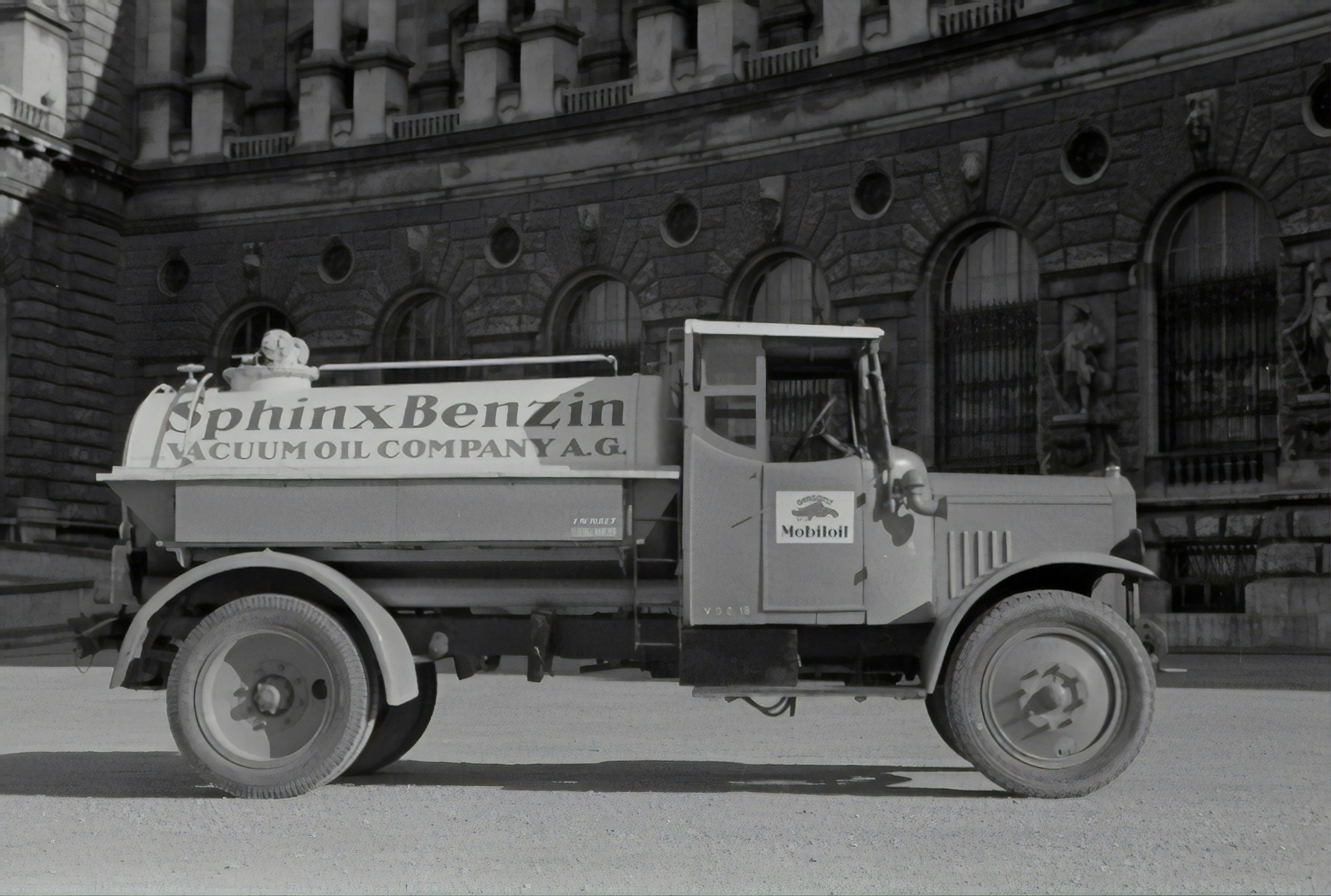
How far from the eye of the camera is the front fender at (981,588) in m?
8.83

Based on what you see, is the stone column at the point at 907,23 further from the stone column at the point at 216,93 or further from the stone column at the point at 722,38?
the stone column at the point at 216,93

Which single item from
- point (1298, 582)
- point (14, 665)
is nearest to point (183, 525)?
point (14, 665)

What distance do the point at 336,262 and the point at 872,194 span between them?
1221cm

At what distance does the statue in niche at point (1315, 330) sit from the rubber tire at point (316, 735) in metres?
17.1

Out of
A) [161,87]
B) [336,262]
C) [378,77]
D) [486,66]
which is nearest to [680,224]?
[486,66]

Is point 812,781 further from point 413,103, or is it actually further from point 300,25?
point 300,25

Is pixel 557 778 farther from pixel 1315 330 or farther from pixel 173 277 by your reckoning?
pixel 173 277

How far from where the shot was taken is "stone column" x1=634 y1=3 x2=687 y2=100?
103 ft

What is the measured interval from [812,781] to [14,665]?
15812 mm

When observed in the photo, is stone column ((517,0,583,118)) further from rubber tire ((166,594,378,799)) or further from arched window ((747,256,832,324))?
rubber tire ((166,594,378,799))

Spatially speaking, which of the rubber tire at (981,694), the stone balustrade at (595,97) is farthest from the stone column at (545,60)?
the rubber tire at (981,694)

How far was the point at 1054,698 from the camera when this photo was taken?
8.83 metres

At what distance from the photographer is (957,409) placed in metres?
27.6

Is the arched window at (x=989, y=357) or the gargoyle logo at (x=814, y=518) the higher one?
the arched window at (x=989, y=357)
